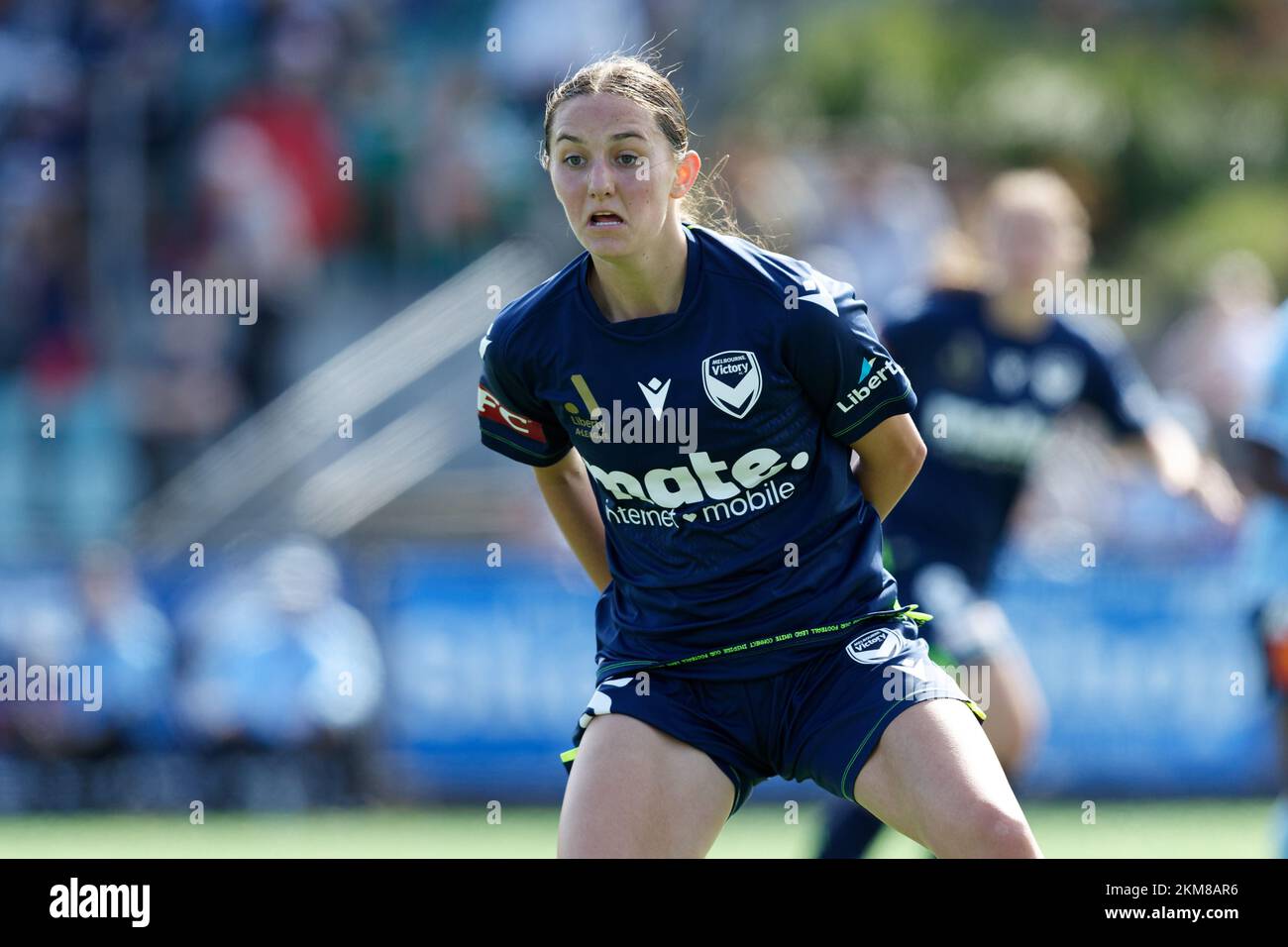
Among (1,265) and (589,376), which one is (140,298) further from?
(589,376)

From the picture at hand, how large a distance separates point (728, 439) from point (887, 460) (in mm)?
483

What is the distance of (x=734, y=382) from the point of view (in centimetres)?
423

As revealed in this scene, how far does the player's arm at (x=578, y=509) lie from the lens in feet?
16.0

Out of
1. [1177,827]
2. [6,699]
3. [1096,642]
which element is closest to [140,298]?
[6,699]

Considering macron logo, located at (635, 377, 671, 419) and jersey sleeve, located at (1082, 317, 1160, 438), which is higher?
jersey sleeve, located at (1082, 317, 1160, 438)

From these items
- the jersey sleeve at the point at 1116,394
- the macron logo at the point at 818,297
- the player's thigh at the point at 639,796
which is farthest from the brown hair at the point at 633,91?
the jersey sleeve at the point at 1116,394

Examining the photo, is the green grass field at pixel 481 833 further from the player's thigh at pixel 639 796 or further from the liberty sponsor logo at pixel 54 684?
the player's thigh at pixel 639 796

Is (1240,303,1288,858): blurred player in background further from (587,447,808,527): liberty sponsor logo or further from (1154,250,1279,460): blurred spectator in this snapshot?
(1154,250,1279,460): blurred spectator

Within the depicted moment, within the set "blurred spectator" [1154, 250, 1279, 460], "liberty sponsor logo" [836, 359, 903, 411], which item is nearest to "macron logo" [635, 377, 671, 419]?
"liberty sponsor logo" [836, 359, 903, 411]

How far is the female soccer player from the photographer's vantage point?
417 cm

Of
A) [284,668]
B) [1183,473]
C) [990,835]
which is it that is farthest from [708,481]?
[284,668]

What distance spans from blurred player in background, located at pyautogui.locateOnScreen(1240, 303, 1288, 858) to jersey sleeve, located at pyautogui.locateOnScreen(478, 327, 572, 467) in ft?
10.9

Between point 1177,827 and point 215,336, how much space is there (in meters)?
7.21
